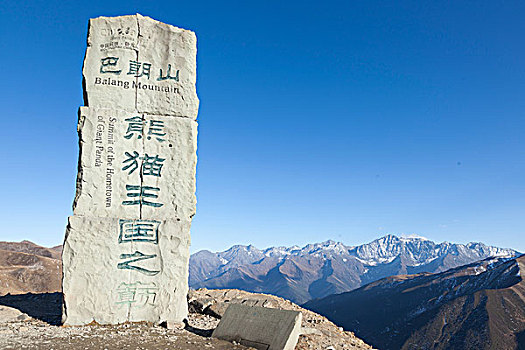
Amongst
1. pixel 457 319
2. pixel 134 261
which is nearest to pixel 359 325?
pixel 457 319

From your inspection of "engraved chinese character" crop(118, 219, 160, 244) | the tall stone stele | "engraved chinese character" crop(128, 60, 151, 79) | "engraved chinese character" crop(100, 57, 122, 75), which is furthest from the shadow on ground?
"engraved chinese character" crop(128, 60, 151, 79)

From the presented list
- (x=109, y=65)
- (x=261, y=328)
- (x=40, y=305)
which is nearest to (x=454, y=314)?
(x=40, y=305)

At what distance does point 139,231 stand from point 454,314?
511ft

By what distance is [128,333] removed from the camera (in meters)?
10.7

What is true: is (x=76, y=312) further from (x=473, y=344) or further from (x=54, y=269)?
(x=473, y=344)

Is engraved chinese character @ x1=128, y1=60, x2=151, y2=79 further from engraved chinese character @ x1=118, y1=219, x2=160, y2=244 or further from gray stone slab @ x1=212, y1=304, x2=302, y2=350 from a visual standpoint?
gray stone slab @ x1=212, y1=304, x2=302, y2=350

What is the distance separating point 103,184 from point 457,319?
15264 cm

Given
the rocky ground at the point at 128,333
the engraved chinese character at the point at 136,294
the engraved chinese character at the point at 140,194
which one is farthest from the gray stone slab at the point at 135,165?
the rocky ground at the point at 128,333

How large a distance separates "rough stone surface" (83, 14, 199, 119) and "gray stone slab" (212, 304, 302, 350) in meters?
7.17

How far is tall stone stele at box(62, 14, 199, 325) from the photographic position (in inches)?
476

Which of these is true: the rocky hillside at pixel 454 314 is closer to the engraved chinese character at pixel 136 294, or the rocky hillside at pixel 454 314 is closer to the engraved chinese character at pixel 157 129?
the engraved chinese character at pixel 136 294

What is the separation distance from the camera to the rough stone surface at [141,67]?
13109 millimetres

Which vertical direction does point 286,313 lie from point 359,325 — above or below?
above

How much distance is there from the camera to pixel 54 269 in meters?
78.1
